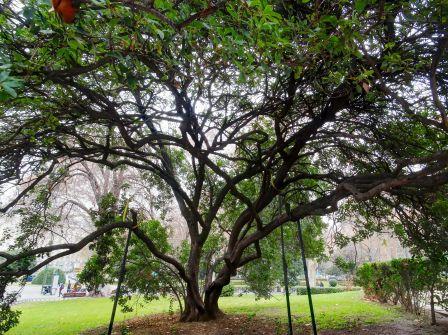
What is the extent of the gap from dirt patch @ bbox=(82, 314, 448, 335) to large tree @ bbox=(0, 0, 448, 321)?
0.61m

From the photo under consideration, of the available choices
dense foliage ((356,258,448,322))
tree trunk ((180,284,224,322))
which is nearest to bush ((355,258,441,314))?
dense foliage ((356,258,448,322))

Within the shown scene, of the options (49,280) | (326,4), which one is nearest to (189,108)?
(326,4)

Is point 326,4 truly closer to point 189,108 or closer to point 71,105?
point 189,108

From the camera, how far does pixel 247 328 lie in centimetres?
744

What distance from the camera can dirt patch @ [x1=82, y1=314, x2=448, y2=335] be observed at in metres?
6.45

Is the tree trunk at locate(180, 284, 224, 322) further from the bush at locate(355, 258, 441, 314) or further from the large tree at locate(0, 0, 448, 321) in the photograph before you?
the bush at locate(355, 258, 441, 314)

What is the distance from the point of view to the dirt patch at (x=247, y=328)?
6.45 meters

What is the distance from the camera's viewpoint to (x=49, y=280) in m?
29.5

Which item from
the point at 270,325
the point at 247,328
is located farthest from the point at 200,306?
the point at 270,325

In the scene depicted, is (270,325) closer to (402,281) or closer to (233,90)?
(402,281)

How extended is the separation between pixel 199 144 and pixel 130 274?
373 cm

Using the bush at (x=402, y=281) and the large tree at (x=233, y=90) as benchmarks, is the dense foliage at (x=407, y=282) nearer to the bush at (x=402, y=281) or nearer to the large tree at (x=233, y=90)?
the bush at (x=402, y=281)

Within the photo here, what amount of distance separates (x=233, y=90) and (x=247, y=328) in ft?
16.9

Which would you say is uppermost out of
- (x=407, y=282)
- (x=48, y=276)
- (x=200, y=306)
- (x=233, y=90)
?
(x=233, y=90)
